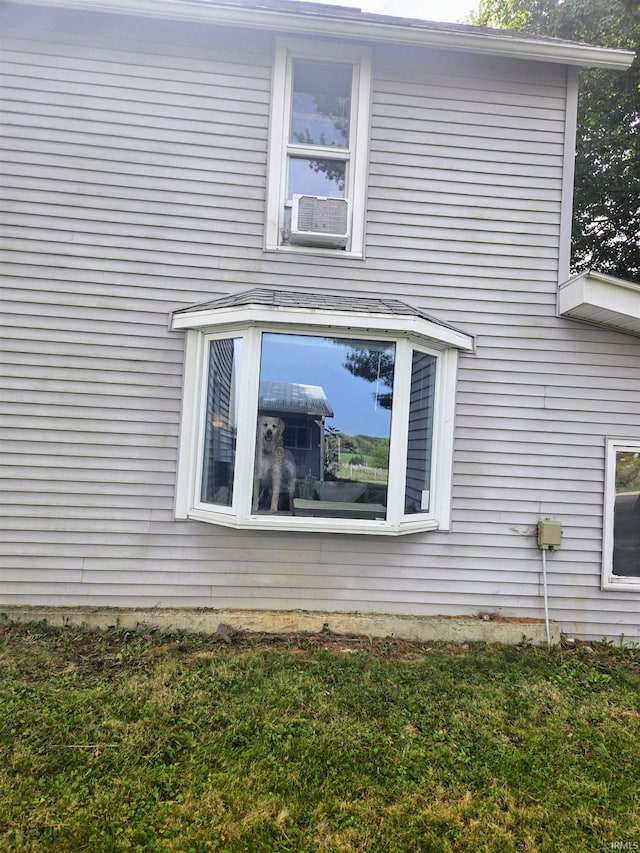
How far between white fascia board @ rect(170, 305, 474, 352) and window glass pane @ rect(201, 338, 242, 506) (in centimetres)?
20

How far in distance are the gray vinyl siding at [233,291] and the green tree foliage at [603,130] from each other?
7.01 m

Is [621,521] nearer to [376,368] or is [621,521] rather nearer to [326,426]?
[376,368]

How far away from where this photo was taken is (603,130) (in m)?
9.99

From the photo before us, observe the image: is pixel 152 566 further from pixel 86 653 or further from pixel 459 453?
pixel 459 453

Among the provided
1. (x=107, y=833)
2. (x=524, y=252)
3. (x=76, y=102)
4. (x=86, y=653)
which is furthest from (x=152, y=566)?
(x=524, y=252)

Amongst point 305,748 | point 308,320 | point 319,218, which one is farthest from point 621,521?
point 319,218

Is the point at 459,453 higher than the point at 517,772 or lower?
higher

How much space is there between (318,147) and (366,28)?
35.7 inches

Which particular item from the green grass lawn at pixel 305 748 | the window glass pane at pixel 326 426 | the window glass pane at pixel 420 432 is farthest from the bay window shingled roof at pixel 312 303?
the green grass lawn at pixel 305 748

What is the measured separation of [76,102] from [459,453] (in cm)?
433

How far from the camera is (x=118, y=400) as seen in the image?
163 inches

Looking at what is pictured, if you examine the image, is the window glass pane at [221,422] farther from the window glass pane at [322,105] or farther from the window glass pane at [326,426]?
the window glass pane at [322,105]

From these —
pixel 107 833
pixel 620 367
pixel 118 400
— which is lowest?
pixel 107 833

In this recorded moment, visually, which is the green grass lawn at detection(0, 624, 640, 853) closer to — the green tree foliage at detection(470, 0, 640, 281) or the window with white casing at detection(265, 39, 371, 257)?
the window with white casing at detection(265, 39, 371, 257)
